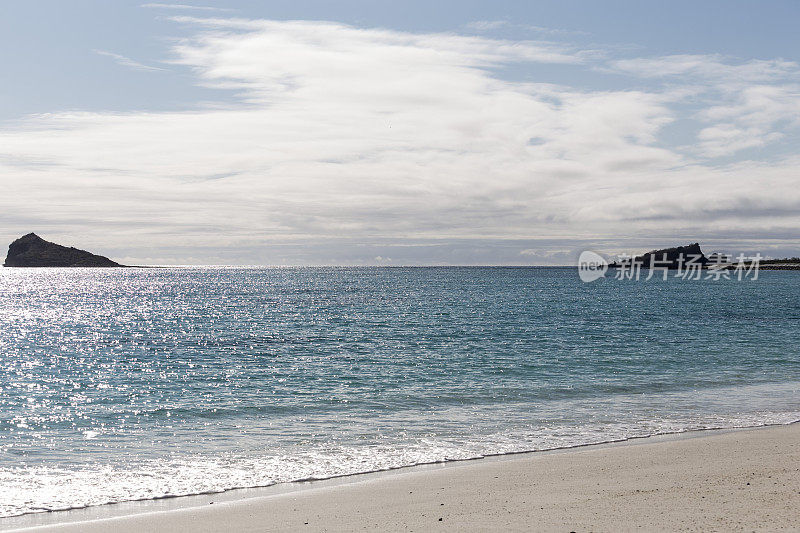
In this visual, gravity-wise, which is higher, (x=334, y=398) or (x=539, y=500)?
(x=539, y=500)

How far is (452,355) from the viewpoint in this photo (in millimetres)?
34219

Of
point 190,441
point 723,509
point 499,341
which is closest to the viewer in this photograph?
point 723,509

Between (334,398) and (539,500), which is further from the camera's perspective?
(334,398)

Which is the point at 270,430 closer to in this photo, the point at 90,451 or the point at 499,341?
the point at 90,451

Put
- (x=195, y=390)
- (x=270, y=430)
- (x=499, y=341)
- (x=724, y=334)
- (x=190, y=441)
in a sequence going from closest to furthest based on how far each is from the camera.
→ (x=190, y=441), (x=270, y=430), (x=195, y=390), (x=499, y=341), (x=724, y=334)

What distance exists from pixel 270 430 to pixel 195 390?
8479 millimetres

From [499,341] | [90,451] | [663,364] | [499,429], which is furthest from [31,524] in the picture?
[499,341]

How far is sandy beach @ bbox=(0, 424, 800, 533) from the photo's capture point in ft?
30.3

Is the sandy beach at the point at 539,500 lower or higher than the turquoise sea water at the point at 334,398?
higher

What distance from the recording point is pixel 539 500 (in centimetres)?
1034

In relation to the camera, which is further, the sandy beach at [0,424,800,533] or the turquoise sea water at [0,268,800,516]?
the turquoise sea water at [0,268,800,516]

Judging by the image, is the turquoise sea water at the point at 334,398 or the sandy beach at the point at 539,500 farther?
the turquoise sea water at the point at 334,398

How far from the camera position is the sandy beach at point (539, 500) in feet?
30.3

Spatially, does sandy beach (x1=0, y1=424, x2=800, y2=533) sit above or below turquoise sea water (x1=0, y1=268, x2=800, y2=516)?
above
